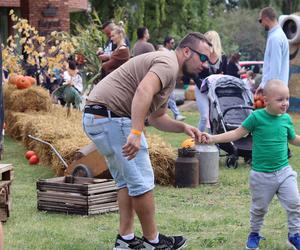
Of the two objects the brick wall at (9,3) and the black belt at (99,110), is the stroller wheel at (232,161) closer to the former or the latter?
the black belt at (99,110)

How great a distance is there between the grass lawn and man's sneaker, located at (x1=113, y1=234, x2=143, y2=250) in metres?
0.21

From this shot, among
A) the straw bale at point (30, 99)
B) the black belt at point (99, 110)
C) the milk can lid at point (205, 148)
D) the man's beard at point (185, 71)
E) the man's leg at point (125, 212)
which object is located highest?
the man's beard at point (185, 71)

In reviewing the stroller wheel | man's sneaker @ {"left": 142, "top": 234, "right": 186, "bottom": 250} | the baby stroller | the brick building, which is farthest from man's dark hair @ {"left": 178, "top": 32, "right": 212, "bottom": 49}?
the brick building

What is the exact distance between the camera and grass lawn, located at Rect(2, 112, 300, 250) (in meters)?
6.04

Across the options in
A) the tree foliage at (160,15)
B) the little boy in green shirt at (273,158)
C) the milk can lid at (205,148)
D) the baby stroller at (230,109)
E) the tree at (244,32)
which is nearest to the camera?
the little boy in green shirt at (273,158)

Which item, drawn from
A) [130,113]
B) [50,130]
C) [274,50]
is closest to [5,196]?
[130,113]

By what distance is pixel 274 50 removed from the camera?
31.9 feet

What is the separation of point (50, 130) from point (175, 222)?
13.7 feet

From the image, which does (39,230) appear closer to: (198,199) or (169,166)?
(198,199)

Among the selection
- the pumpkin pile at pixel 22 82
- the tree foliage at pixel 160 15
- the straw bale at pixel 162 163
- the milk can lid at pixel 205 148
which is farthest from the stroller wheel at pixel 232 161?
the tree foliage at pixel 160 15

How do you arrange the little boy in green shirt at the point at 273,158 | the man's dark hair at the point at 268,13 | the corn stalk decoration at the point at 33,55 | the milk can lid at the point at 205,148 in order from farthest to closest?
the corn stalk decoration at the point at 33,55
the man's dark hair at the point at 268,13
the milk can lid at the point at 205,148
the little boy in green shirt at the point at 273,158

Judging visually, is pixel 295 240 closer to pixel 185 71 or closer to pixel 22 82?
pixel 185 71

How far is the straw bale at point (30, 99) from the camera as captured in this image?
44.3 ft

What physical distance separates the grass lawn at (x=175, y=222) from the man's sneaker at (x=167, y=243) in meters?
0.15
